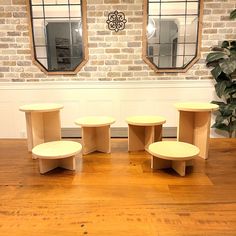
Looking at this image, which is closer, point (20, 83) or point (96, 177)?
point (96, 177)

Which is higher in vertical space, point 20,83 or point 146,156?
point 20,83

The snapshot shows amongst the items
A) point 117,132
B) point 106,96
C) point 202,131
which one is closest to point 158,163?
point 202,131

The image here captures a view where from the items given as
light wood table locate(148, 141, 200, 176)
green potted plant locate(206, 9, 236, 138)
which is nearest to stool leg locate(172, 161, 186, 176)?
light wood table locate(148, 141, 200, 176)

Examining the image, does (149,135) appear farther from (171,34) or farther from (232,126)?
(171,34)

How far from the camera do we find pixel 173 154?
1.85 meters

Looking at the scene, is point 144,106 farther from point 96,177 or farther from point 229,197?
point 229,197

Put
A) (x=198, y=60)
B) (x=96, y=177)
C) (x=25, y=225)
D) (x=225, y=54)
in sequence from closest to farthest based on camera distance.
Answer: (x=25, y=225)
(x=96, y=177)
(x=225, y=54)
(x=198, y=60)

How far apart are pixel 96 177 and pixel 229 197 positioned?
0.99 metres

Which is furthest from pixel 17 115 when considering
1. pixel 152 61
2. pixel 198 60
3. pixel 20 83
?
pixel 198 60

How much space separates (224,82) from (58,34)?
248 cm

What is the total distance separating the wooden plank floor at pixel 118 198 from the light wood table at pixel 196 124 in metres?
0.20

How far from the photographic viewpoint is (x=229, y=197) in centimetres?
158

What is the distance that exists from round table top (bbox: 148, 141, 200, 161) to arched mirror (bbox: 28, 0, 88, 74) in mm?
1977

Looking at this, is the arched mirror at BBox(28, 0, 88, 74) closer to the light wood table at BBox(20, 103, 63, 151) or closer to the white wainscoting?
the white wainscoting
